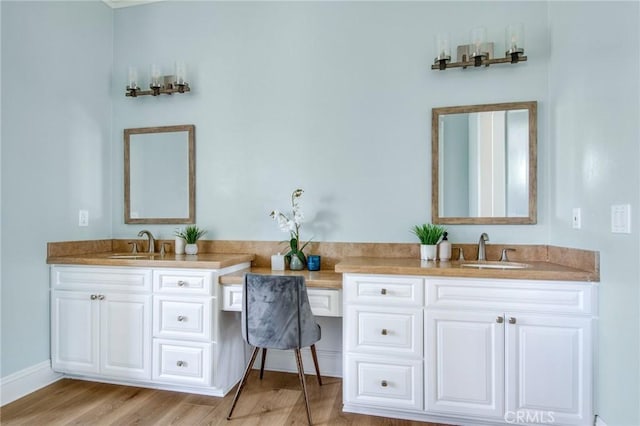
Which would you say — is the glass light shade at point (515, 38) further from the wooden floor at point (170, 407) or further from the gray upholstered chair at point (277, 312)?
the wooden floor at point (170, 407)

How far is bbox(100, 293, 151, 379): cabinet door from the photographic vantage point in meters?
→ 2.35

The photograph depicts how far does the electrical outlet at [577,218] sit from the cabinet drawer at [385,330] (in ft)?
3.21

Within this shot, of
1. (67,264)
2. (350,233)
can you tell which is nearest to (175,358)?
(67,264)

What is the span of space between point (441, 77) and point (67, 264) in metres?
2.78

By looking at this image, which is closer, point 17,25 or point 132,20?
point 17,25

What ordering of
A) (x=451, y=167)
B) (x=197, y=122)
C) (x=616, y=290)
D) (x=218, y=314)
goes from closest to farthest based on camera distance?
(x=616, y=290) → (x=218, y=314) → (x=451, y=167) → (x=197, y=122)

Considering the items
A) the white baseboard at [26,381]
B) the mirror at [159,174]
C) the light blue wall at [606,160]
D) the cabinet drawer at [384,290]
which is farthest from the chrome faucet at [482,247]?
the white baseboard at [26,381]

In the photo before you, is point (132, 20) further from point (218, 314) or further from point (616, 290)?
point (616, 290)

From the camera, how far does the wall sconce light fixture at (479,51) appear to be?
226cm

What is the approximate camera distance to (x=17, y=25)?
2.32m

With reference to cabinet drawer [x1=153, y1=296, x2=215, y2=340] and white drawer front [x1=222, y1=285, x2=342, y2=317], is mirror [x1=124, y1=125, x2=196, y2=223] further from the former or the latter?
white drawer front [x1=222, y1=285, x2=342, y2=317]

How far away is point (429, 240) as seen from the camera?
2.33 meters

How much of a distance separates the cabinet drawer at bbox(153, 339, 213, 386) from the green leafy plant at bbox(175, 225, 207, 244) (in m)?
0.74

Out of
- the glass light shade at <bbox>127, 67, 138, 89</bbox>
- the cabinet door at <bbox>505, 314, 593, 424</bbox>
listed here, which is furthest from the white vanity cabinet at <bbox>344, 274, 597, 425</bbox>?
the glass light shade at <bbox>127, 67, 138, 89</bbox>
